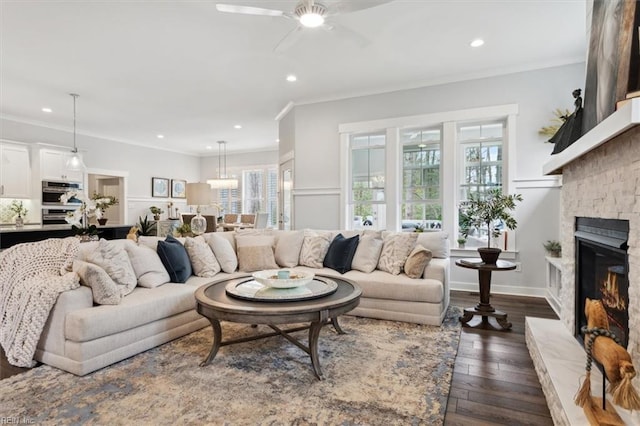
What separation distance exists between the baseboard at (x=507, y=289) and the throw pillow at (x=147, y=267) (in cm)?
384

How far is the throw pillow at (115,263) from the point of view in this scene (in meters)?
2.78

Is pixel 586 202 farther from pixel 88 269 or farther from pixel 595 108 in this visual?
pixel 88 269

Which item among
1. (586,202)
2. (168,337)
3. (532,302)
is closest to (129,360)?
(168,337)

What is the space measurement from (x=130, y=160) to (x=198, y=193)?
1.84 m

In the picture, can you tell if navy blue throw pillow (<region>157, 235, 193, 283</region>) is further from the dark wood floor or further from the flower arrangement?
the dark wood floor

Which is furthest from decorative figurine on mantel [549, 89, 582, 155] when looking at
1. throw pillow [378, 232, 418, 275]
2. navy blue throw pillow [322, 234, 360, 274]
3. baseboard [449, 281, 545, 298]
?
baseboard [449, 281, 545, 298]

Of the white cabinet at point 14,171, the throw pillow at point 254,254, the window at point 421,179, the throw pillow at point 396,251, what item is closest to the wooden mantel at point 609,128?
the throw pillow at point 396,251

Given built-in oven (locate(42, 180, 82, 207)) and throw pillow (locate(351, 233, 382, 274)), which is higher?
built-in oven (locate(42, 180, 82, 207))

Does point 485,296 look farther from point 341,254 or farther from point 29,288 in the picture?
point 29,288

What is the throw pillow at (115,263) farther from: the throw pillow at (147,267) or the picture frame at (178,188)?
the picture frame at (178,188)

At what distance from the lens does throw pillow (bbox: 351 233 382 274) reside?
3.80 meters

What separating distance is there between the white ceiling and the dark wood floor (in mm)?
3037

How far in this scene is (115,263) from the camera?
2838 millimetres

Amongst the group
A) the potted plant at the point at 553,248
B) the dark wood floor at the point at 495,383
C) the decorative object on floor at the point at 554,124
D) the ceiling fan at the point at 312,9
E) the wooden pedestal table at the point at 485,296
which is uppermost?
the ceiling fan at the point at 312,9
